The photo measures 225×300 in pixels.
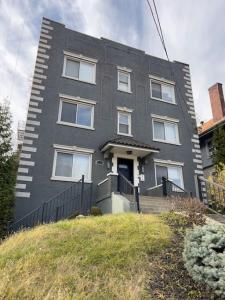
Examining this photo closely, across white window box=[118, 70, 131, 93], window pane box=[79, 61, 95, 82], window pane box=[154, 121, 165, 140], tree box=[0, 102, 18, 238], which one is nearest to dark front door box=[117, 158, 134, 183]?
window pane box=[154, 121, 165, 140]

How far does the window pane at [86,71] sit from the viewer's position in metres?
16.4

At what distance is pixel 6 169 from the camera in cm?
1177

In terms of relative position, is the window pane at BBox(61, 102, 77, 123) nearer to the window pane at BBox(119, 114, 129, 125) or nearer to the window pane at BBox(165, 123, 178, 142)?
the window pane at BBox(119, 114, 129, 125)

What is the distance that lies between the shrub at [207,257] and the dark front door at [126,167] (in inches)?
367

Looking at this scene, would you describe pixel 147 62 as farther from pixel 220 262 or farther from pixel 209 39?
pixel 220 262

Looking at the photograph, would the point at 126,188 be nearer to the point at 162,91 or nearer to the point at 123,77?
the point at 123,77

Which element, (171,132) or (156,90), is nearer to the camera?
(171,132)

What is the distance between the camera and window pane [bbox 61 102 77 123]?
14.8m

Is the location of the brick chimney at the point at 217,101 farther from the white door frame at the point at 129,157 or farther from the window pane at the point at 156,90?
the white door frame at the point at 129,157

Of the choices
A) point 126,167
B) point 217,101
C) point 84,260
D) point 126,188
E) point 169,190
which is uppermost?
point 217,101

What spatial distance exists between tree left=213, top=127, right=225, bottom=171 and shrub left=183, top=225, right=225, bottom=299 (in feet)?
42.8

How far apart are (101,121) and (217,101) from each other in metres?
13.4

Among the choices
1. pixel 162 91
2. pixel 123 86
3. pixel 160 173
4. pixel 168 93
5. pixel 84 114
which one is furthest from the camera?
pixel 168 93

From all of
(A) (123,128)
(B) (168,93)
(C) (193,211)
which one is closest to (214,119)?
(B) (168,93)
